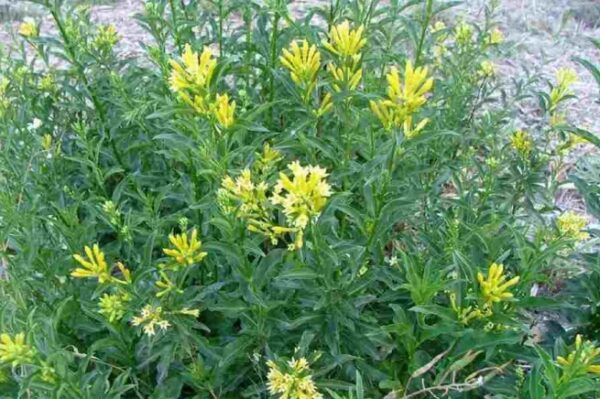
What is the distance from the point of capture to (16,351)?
5.82 ft

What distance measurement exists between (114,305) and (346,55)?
42.0 inches

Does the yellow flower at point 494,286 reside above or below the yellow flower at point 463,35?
below

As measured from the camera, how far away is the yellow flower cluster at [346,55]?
6.31 feet

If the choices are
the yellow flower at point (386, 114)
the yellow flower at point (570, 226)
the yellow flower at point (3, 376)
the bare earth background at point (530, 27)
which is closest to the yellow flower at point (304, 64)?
the yellow flower at point (386, 114)

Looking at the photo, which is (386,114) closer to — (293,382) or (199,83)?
(199,83)

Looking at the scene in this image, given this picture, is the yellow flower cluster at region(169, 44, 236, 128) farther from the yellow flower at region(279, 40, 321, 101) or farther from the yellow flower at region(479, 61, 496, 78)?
the yellow flower at region(479, 61, 496, 78)

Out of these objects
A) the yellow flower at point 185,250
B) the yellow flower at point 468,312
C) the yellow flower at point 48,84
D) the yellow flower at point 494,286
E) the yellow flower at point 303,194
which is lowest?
the yellow flower at point 468,312

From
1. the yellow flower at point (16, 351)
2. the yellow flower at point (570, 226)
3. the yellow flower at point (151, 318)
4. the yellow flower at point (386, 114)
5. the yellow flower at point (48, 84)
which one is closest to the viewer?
the yellow flower at point (16, 351)

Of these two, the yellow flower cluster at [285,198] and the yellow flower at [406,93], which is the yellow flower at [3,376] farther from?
the yellow flower at [406,93]

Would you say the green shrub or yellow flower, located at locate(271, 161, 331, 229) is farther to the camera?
the green shrub

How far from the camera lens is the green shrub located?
6.31ft

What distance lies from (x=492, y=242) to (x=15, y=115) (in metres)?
2.10

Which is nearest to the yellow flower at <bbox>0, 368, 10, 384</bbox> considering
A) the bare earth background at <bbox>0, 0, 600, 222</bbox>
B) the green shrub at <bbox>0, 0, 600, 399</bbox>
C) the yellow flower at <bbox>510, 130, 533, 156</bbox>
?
the green shrub at <bbox>0, 0, 600, 399</bbox>

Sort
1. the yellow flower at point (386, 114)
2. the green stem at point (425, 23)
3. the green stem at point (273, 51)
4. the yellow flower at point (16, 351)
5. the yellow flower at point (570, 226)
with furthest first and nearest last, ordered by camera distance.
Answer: the green stem at point (273, 51) → the green stem at point (425, 23) → the yellow flower at point (570, 226) → the yellow flower at point (386, 114) → the yellow flower at point (16, 351)
